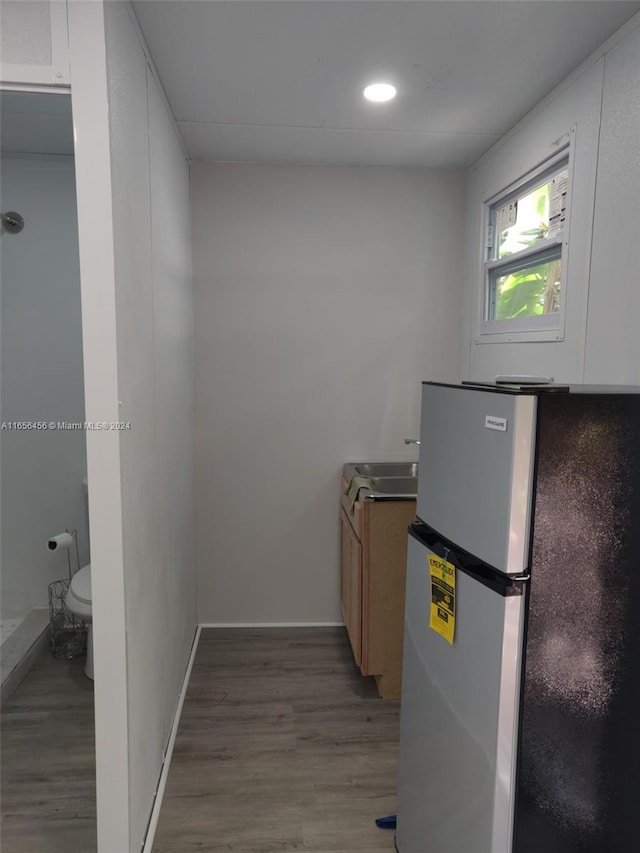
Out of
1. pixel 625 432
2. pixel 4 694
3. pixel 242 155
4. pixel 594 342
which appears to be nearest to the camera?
pixel 625 432

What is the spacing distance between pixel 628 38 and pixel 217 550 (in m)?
2.82

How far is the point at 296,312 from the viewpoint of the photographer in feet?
10.0

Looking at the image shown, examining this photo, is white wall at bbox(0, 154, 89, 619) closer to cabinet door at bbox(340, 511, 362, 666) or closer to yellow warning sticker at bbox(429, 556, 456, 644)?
cabinet door at bbox(340, 511, 362, 666)

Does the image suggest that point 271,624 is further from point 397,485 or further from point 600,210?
point 600,210

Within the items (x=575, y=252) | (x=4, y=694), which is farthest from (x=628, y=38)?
(x=4, y=694)

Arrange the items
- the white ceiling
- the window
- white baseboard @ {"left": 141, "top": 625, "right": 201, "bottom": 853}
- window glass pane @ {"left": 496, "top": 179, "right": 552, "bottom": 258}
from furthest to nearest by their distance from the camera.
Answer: window glass pane @ {"left": 496, "top": 179, "right": 552, "bottom": 258} → the window → white baseboard @ {"left": 141, "top": 625, "right": 201, "bottom": 853} → the white ceiling

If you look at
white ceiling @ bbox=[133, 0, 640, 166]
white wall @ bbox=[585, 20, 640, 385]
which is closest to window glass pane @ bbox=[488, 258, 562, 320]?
white wall @ bbox=[585, 20, 640, 385]

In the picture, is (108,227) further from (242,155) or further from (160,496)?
(242,155)

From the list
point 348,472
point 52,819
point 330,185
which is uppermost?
point 330,185

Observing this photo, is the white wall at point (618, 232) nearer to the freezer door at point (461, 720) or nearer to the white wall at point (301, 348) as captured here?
the freezer door at point (461, 720)

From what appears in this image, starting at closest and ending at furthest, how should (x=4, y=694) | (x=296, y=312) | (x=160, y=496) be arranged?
(x=160, y=496), (x=4, y=694), (x=296, y=312)

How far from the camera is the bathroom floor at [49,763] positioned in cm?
180

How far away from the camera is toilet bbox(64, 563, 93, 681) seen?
2461 millimetres

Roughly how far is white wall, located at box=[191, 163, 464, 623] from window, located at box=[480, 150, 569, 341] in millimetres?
320
